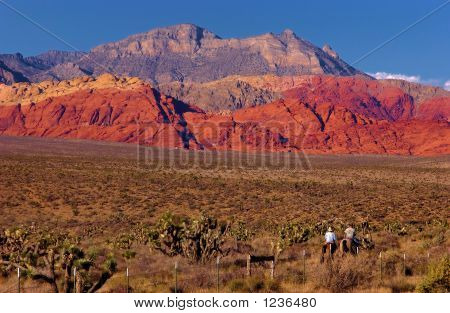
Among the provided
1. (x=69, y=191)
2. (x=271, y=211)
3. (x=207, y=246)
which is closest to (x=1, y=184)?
(x=69, y=191)

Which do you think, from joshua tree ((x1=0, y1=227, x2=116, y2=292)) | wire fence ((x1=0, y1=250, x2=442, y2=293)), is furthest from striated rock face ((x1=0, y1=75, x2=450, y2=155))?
joshua tree ((x1=0, y1=227, x2=116, y2=292))

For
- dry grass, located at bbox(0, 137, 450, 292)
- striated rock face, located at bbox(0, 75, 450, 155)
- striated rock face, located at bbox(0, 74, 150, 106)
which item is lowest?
dry grass, located at bbox(0, 137, 450, 292)

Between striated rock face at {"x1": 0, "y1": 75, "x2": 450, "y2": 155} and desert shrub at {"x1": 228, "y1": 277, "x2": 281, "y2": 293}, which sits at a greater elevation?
striated rock face at {"x1": 0, "y1": 75, "x2": 450, "y2": 155}

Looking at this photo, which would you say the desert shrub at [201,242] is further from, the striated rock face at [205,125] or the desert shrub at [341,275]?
the striated rock face at [205,125]

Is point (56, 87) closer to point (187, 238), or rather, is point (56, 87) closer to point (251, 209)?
point (251, 209)

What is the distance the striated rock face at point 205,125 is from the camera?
437 ft

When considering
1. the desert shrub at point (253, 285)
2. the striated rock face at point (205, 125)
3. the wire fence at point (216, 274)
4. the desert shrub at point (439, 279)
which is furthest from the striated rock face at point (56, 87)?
the desert shrub at point (439, 279)

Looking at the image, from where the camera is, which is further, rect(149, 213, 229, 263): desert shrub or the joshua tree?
rect(149, 213, 229, 263): desert shrub

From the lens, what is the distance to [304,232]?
2203 cm

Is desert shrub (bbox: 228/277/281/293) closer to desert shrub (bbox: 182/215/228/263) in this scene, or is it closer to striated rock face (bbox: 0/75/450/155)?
desert shrub (bbox: 182/215/228/263)

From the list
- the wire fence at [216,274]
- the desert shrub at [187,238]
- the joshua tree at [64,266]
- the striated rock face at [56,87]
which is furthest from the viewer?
the striated rock face at [56,87]

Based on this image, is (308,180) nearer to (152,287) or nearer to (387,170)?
(387,170)

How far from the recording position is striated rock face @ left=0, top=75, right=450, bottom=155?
133m

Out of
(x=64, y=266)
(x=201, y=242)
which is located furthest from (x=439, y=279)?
(x=64, y=266)
